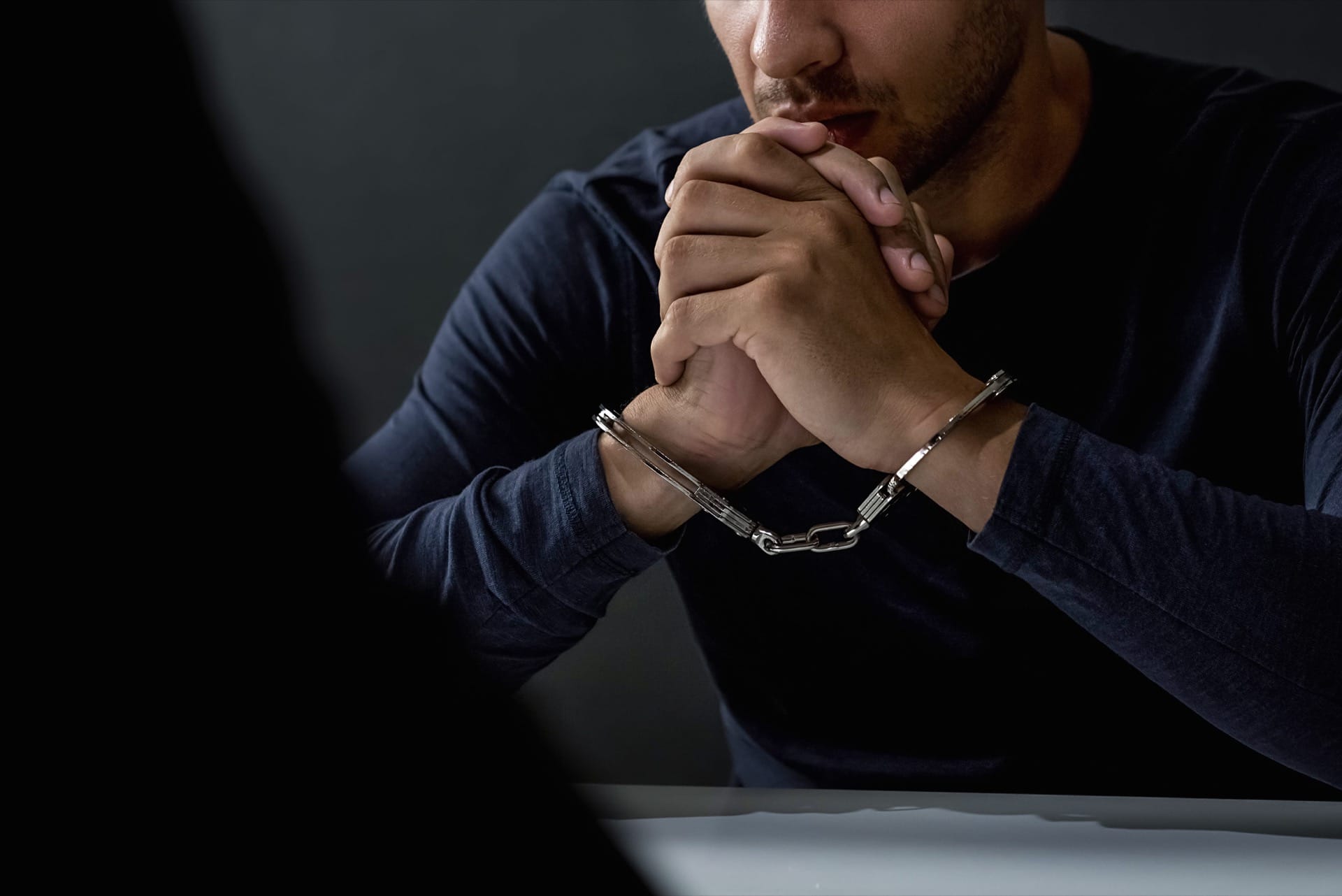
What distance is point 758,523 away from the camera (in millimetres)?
875

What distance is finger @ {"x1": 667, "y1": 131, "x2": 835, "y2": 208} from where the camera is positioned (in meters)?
0.89

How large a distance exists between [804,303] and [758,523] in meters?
0.18

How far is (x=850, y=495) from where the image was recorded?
3.88 feet

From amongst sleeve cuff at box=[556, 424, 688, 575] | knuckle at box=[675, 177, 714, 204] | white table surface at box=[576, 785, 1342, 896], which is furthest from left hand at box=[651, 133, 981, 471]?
white table surface at box=[576, 785, 1342, 896]

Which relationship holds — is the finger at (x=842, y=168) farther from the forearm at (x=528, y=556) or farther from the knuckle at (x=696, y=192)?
the forearm at (x=528, y=556)

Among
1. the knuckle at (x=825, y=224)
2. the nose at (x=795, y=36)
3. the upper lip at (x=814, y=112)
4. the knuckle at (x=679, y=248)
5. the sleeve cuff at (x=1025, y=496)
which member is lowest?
the sleeve cuff at (x=1025, y=496)

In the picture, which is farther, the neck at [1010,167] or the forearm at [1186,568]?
the neck at [1010,167]

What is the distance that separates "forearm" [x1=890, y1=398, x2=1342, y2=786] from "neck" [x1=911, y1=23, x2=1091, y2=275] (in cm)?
46

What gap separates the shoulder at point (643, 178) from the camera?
1.26 metres

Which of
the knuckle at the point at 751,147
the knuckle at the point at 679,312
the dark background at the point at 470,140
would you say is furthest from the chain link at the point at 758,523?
→ the dark background at the point at 470,140

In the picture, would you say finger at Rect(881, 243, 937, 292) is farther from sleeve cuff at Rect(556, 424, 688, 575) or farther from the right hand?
sleeve cuff at Rect(556, 424, 688, 575)

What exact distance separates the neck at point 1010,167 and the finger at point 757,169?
0.32m

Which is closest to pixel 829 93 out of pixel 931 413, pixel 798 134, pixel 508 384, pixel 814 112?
pixel 814 112

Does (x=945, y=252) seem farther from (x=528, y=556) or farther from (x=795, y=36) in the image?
(x=528, y=556)
